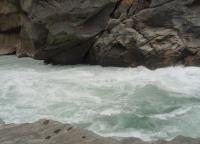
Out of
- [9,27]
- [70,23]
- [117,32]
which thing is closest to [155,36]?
[117,32]

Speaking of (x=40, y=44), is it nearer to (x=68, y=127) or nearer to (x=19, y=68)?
(x=19, y=68)

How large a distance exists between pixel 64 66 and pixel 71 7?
2.48 m

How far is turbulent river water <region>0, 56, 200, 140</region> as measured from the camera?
909cm

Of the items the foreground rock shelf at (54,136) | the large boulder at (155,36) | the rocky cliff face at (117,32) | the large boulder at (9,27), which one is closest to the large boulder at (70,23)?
the rocky cliff face at (117,32)

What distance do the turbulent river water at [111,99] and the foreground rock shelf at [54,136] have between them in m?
2.08

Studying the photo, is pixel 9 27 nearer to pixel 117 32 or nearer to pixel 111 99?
pixel 117 32

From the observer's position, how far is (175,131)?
8594 mm

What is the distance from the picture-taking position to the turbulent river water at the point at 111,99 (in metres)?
9.09

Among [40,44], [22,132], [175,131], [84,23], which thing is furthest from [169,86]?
[40,44]

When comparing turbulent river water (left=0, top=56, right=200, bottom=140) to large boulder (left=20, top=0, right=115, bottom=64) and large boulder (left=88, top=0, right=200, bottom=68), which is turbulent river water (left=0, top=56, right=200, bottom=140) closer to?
large boulder (left=88, top=0, right=200, bottom=68)

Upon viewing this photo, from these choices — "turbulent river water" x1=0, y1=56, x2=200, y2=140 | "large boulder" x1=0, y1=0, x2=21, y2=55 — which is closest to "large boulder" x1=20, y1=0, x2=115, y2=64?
"turbulent river water" x1=0, y1=56, x2=200, y2=140

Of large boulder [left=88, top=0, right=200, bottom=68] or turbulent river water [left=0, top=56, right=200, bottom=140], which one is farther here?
large boulder [left=88, top=0, right=200, bottom=68]

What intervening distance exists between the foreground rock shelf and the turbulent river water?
6.82 ft

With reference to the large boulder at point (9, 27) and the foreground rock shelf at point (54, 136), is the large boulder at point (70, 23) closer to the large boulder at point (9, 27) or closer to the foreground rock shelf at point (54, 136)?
the large boulder at point (9, 27)
